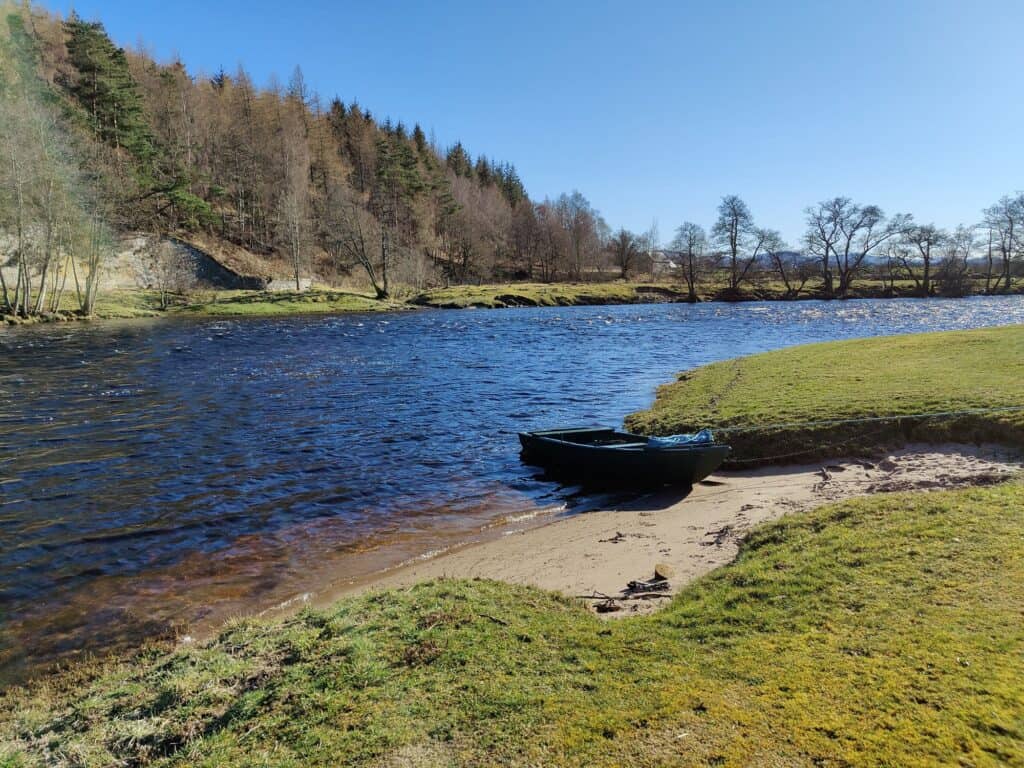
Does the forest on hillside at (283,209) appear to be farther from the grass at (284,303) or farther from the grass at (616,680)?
the grass at (616,680)

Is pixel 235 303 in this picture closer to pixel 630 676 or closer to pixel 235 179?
pixel 235 179

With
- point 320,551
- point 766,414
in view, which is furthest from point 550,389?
point 320,551

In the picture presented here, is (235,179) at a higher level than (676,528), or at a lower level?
higher

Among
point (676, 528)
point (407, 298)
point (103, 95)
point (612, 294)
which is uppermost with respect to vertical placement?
point (103, 95)

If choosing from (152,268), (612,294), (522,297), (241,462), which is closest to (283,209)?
(152,268)

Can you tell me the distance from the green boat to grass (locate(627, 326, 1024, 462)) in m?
1.96

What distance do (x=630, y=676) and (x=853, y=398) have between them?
1249cm

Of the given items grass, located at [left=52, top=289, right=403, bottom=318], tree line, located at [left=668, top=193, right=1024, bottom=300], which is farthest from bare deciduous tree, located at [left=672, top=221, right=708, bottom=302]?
grass, located at [left=52, top=289, right=403, bottom=318]

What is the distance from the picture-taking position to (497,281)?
116562mm

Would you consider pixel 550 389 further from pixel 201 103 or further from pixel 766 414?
pixel 201 103

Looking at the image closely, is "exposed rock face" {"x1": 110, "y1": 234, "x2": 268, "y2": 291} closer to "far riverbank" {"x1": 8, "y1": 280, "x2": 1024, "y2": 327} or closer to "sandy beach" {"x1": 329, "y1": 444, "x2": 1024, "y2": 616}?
"far riverbank" {"x1": 8, "y1": 280, "x2": 1024, "y2": 327}

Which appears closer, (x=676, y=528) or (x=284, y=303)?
(x=676, y=528)

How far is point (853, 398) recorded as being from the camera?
14016 millimetres

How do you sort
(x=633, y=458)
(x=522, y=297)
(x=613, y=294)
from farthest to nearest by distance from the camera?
(x=613, y=294) → (x=522, y=297) → (x=633, y=458)
